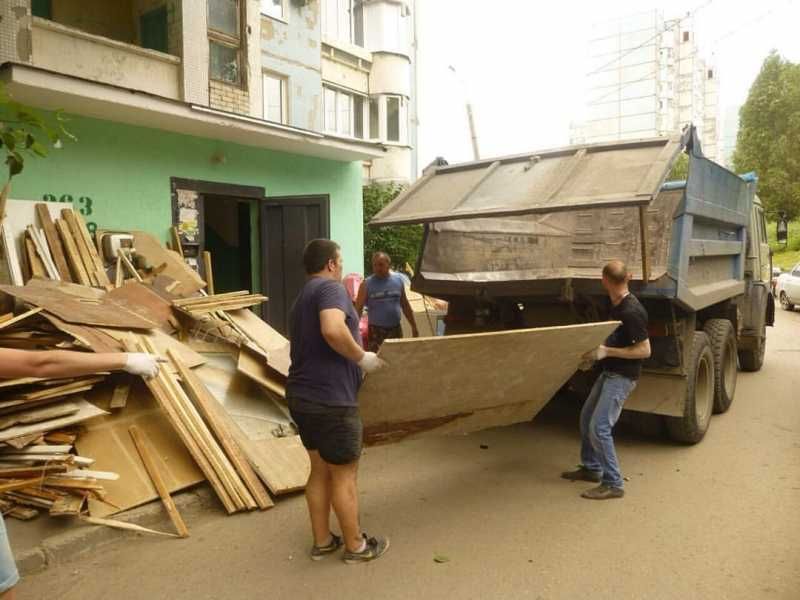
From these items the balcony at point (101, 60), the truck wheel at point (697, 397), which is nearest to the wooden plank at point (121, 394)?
the balcony at point (101, 60)

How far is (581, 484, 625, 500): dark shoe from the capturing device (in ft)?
14.0

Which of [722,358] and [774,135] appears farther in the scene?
[774,135]

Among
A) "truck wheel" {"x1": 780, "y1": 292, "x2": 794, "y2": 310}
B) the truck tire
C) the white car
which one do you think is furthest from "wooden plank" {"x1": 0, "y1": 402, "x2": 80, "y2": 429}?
"truck wheel" {"x1": 780, "y1": 292, "x2": 794, "y2": 310}

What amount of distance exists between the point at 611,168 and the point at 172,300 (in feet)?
14.2

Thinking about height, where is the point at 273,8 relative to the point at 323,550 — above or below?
above

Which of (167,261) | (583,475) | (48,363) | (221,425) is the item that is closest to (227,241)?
(167,261)

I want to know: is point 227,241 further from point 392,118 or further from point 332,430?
point 332,430

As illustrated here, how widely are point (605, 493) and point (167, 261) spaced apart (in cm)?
549

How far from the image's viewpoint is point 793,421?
621cm

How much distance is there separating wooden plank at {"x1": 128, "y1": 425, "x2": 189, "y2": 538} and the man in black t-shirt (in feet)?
8.89

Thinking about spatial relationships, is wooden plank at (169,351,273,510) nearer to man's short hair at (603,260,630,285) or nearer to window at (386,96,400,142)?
man's short hair at (603,260,630,285)

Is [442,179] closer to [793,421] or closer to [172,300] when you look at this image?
[172,300]

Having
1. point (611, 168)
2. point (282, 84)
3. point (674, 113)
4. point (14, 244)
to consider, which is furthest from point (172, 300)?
point (674, 113)

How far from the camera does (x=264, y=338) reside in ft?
21.5
